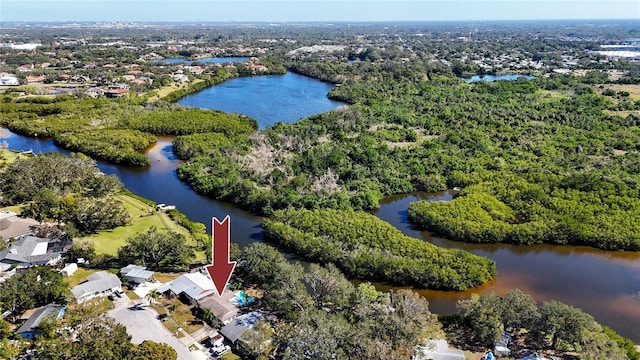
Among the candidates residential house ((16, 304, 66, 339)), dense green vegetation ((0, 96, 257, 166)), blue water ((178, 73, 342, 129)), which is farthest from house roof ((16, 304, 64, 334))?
blue water ((178, 73, 342, 129))

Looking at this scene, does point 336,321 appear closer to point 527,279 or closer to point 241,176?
point 527,279

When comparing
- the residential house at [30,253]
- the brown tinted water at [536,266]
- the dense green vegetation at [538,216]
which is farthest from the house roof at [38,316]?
the dense green vegetation at [538,216]

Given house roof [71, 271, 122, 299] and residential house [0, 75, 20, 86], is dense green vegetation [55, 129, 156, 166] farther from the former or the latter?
residential house [0, 75, 20, 86]

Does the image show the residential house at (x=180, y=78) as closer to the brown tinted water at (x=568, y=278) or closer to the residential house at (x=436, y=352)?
the brown tinted water at (x=568, y=278)

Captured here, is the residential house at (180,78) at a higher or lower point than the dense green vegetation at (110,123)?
higher

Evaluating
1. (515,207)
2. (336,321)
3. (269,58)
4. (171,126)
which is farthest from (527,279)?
(269,58)

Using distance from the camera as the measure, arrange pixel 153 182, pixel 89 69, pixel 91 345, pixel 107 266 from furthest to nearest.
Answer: pixel 89 69, pixel 153 182, pixel 107 266, pixel 91 345

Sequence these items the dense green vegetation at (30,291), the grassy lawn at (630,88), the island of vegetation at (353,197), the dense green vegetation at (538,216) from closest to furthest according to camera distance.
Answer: the island of vegetation at (353,197), the dense green vegetation at (30,291), the dense green vegetation at (538,216), the grassy lawn at (630,88)
